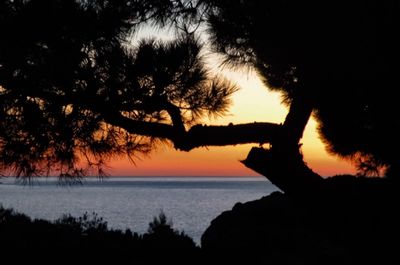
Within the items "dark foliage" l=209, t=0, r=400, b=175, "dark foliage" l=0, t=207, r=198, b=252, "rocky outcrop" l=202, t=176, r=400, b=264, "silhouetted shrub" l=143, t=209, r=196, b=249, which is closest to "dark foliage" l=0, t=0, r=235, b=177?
"dark foliage" l=209, t=0, r=400, b=175

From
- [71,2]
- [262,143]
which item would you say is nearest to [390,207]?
[262,143]

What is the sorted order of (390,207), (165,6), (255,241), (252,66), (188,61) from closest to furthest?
(390,207) → (188,61) → (165,6) → (252,66) → (255,241)

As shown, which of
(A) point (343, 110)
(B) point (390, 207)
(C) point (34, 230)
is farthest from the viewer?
(C) point (34, 230)

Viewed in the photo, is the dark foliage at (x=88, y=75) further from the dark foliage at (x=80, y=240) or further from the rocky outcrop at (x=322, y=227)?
the dark foliage at (x=80, y=240)

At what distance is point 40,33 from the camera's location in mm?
4137

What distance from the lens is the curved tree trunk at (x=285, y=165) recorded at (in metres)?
4.06

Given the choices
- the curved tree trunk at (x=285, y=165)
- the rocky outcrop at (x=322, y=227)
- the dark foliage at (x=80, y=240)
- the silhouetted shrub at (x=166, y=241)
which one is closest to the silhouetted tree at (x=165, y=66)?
the curved tree trunk at (x=285, y=165)

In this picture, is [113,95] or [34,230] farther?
[34,230]

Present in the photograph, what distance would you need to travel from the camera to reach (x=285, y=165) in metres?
4.07

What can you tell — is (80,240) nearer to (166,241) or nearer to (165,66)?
(166,241)

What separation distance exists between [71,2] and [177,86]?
1.11m

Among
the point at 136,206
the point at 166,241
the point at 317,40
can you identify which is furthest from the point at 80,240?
the point at 136,206

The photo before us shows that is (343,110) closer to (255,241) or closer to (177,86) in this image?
(255,241)

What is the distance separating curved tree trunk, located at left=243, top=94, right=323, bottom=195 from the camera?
4.06 m
